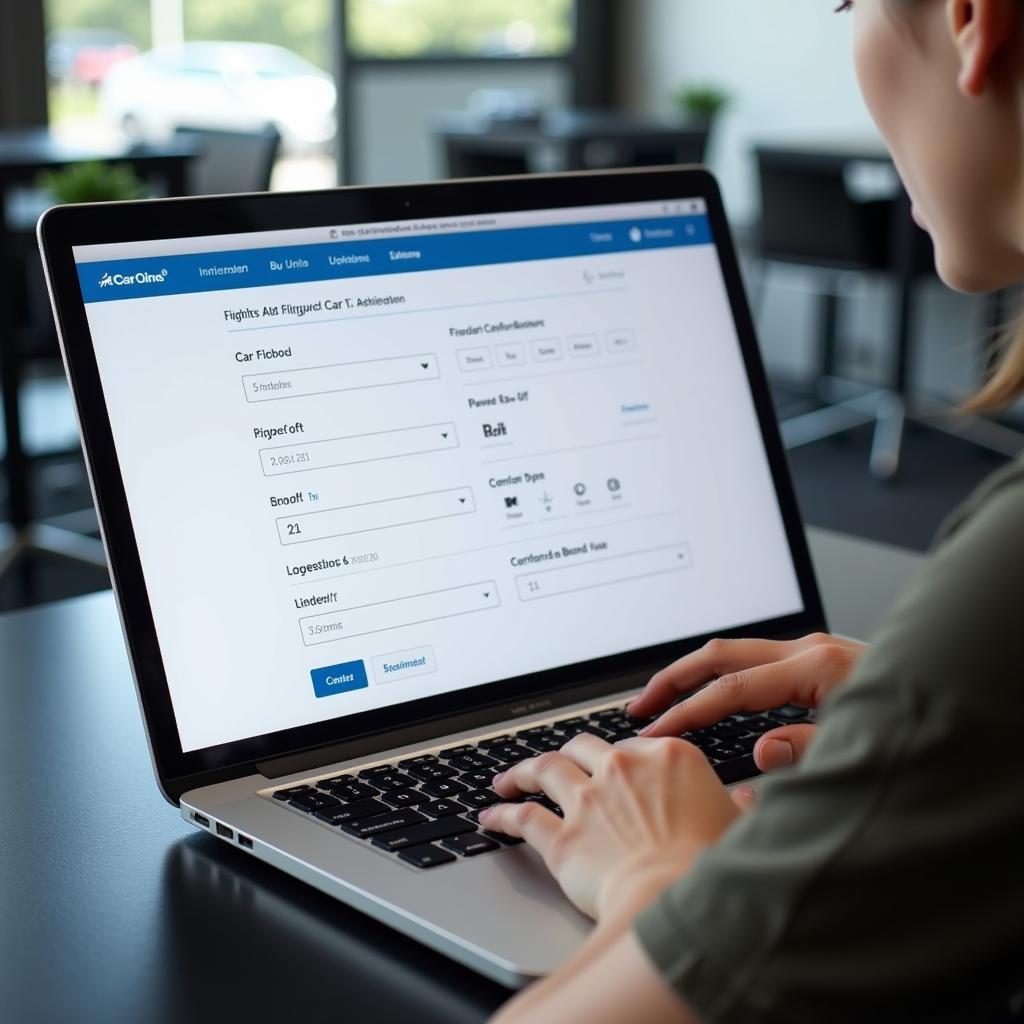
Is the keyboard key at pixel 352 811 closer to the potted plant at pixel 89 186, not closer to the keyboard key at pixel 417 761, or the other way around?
the keyboard key at pixel 417 761

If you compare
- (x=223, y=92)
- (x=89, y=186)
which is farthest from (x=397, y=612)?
(x=223, y=92)

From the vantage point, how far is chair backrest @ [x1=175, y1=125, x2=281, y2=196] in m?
3.82

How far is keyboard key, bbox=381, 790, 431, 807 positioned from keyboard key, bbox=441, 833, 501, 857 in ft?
0.15

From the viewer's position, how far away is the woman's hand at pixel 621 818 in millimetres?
619

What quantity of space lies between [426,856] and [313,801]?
3.7 inches

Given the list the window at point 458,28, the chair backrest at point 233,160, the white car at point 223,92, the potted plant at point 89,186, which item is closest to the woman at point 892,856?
the potted plant at point 89,186

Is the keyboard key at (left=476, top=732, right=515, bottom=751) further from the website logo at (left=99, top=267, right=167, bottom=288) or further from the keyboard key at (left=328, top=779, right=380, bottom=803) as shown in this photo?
the website logo at (left=99, top=267, right=167, bottom=288)

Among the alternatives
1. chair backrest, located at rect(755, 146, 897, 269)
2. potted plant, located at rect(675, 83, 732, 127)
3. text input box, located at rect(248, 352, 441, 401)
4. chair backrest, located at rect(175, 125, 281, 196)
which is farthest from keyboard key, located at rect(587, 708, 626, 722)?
potted plant, located at rect(675, 83, 732, 127)

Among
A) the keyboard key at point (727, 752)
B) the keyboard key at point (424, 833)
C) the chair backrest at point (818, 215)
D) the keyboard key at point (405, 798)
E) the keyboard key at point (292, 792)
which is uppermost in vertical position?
the chair backrest at point (818, 215)

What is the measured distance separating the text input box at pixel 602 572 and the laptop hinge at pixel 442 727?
0.06 metres

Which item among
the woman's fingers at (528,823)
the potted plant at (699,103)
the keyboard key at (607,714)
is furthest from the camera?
the potted plant at (699,103)

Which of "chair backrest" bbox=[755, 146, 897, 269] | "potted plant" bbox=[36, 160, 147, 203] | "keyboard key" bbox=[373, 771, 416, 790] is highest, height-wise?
"potted plant" bbox=[36, 160, 147, 203]

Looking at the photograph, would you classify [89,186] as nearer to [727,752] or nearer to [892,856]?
[727,752]

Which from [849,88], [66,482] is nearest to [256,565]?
[66,482]
